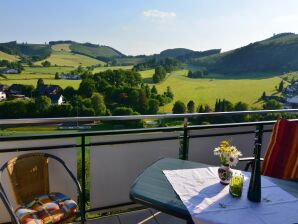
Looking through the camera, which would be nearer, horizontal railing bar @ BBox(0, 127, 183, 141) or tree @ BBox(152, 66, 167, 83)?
horizontal railing bar @ BBox(0, 127, 183, 141)

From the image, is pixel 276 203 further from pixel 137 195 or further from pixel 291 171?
pixel 291 171

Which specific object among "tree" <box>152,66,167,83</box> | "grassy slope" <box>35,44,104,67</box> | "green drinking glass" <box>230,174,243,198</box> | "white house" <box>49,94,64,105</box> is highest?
"grassy slope" <box>35,44,104,67</box>

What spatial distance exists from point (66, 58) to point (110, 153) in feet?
143

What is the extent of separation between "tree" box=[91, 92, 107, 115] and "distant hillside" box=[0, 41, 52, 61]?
20878mm

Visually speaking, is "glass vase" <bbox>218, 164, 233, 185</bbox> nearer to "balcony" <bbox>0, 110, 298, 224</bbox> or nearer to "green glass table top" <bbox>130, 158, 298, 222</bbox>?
"green glass table top" <bbox>130, 158, 298, 222</bbox>

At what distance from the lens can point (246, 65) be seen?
144ft

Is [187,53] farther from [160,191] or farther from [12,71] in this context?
[160,191]

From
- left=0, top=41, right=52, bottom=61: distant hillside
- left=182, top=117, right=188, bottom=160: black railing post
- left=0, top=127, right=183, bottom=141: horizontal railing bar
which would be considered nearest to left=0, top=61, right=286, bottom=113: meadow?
left=0, top=41, right=52, bottom=61: distant hillside

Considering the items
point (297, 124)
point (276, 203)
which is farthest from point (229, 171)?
point (297, 124)

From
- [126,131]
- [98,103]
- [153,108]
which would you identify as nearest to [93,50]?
[153,108]

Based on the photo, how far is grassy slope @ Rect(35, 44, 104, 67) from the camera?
40.0 metres

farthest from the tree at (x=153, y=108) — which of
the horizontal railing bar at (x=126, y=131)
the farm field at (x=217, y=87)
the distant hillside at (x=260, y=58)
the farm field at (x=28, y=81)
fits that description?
the distant hillside at (x=260, y=58)

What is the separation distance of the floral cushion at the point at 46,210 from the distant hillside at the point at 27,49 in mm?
29283

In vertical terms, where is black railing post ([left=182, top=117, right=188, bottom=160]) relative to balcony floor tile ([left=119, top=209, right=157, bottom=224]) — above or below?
above
